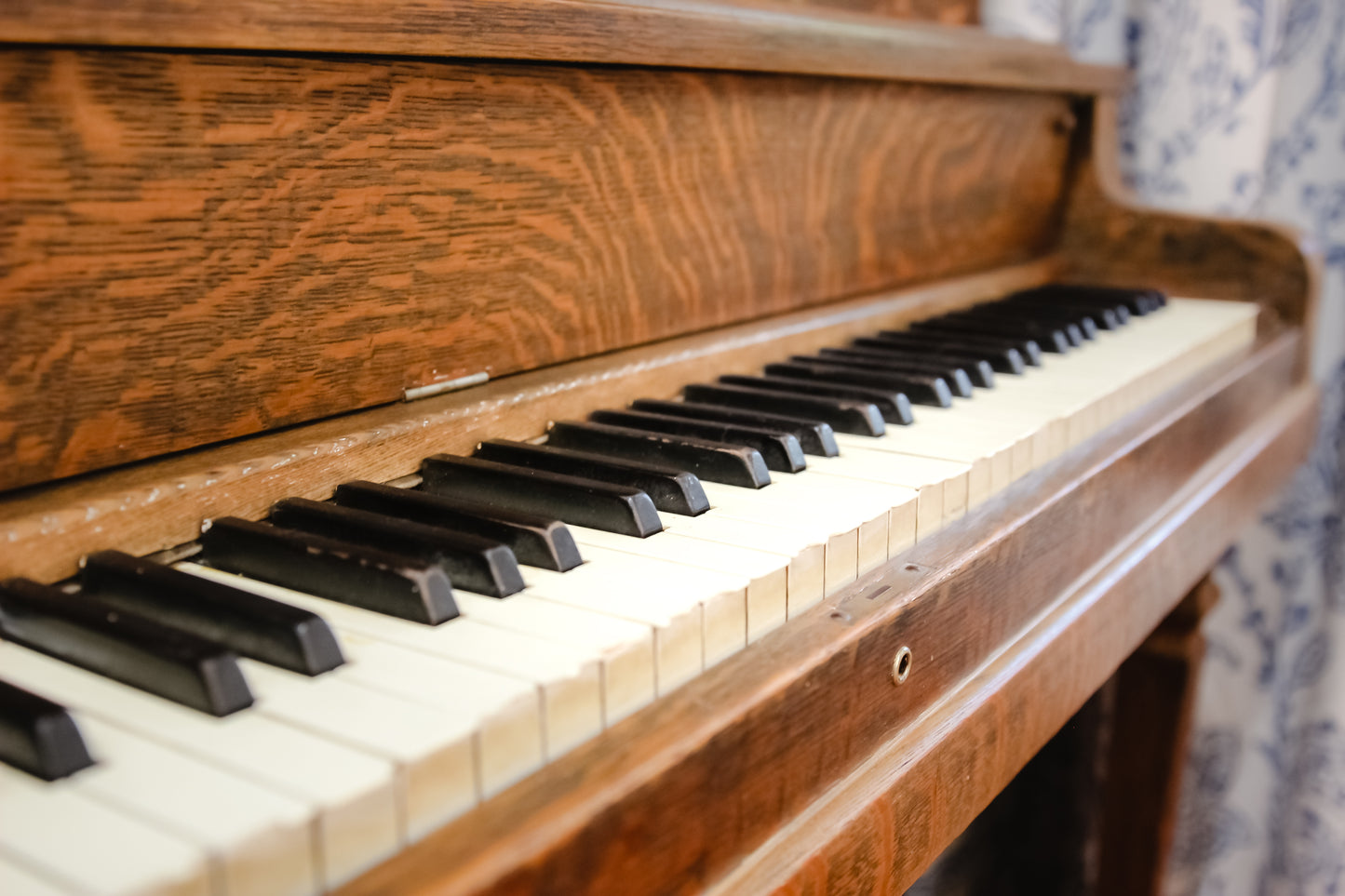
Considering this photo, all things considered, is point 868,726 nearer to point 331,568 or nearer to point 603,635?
point 603,635

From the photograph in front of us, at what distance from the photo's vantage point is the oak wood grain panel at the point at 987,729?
62 cm

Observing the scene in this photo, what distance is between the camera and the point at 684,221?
107cm

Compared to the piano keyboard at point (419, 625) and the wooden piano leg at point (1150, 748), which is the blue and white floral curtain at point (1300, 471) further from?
the piano keyboard at point (419, 625)

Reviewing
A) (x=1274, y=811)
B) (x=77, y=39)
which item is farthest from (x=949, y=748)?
(x=1274, y=811)

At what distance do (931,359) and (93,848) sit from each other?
93 cm

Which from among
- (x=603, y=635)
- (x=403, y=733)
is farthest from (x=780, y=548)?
(x=403, y=733)

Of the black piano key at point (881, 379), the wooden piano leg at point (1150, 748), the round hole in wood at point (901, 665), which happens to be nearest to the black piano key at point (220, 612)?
the round hole in wood at point (901, 665)

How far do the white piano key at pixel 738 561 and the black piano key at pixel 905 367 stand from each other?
0.48 m

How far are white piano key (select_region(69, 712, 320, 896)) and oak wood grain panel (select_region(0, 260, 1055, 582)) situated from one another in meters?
0.20

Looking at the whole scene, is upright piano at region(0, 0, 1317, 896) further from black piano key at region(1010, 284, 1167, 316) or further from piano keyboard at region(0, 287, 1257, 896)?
black piano key at region(1010, 284, 1167, 316)

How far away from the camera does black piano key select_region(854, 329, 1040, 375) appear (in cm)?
116

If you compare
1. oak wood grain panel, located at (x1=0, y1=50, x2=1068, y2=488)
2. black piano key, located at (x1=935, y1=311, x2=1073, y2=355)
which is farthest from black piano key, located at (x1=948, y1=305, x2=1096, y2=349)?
oak wood grain panel, located at (x1=0, y1=50, x2=1068, y2=488)

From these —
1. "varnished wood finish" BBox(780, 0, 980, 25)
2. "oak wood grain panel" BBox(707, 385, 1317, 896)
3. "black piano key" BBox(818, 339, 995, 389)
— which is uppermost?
"varnished wood finish" BBox(780, 0, 980, 25)

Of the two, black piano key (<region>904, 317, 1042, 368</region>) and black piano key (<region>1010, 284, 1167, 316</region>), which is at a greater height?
black piano key (<region>904, 317, 1042, 368</region>)
